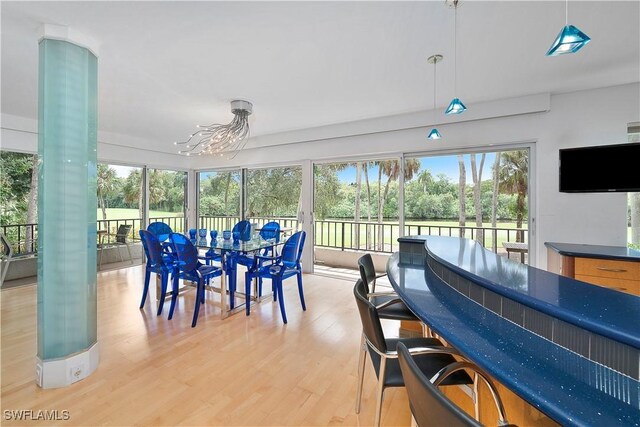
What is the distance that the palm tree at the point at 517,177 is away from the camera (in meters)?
3.62

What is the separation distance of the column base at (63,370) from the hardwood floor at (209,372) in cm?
5

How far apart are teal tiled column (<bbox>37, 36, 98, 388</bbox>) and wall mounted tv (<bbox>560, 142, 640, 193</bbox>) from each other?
4.51m

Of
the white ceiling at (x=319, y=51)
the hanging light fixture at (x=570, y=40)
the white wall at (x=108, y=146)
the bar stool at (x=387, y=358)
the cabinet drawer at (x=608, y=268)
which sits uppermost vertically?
the white ceiling at (x=319, y=51)

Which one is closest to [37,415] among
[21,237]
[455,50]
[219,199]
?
[455,50]

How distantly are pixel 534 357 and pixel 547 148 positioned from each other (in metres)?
3.32

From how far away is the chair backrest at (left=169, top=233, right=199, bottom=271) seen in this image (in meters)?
2.96

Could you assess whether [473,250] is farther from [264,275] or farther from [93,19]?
[93,19]

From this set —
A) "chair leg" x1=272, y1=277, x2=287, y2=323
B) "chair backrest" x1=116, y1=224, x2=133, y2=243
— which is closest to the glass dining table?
"chair leg" x1=272, y1=277, x2=287, y2=323

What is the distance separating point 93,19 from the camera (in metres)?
1.97

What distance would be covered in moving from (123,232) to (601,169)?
7.31 metres

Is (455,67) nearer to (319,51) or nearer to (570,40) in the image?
(319,51)

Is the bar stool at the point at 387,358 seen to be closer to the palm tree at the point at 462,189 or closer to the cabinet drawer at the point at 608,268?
the cabinet drawer at the point at 608,268

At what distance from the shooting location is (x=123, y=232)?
5.61 m

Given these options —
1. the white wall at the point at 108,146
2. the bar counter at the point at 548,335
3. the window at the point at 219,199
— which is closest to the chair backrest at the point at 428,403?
the bar counter at the point at 548,335
